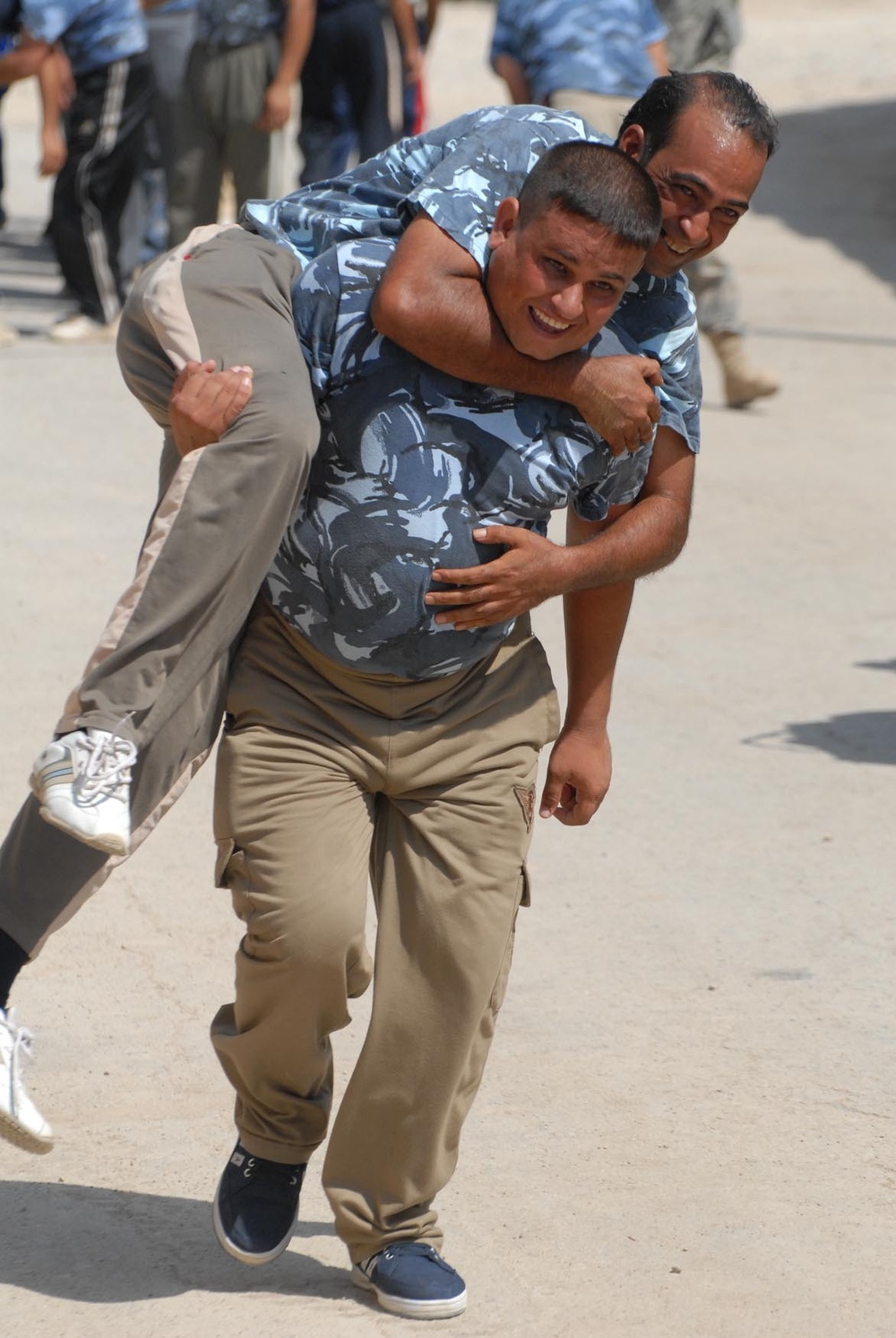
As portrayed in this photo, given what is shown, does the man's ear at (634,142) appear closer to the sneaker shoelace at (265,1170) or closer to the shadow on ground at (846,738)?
the sneaker shoelace at (265,1170)

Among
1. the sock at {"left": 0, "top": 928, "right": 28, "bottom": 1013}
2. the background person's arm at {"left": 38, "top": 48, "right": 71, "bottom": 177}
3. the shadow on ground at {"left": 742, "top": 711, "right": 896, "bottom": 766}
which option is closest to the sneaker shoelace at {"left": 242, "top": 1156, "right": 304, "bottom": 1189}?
the sock at {"left": 0, "top": 928, "right": 28, "bottom": 1013}

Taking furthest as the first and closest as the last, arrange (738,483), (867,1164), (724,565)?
(738,483), (724,565), (867,1164)

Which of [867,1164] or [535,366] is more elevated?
[535,366]

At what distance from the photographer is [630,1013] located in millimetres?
4086

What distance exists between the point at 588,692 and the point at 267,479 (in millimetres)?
781

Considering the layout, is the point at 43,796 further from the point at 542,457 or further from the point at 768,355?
the point at 768,355

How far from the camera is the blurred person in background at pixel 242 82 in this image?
30.4 feet

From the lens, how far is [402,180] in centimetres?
294

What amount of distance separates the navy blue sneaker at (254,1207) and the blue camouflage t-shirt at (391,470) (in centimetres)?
79

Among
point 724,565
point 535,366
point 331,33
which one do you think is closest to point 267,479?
point 535,366

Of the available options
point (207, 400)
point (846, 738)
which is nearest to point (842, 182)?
point (846, 738)

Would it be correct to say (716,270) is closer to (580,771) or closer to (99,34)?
(99,34)

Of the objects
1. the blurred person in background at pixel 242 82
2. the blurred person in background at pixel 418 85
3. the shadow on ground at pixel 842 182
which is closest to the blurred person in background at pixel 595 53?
the blurred person in background at pixel 242 82

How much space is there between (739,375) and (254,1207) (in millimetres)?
6590
